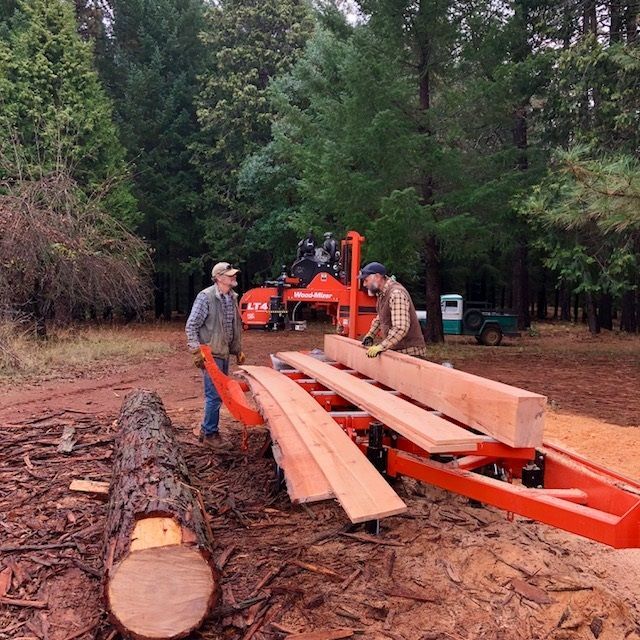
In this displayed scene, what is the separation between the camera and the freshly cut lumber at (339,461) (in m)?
2.85

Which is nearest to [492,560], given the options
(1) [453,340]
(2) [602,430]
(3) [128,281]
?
(2) [602,430]

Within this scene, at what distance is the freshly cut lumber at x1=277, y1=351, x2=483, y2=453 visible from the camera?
3141 millimetres

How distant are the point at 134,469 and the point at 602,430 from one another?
18.8 ft

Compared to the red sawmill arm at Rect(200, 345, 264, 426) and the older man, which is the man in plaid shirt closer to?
the red sawmill arm at Rect(200, 345, 264, 426)

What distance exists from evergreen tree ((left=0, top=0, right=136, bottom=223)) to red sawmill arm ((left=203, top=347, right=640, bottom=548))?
57.1 feet

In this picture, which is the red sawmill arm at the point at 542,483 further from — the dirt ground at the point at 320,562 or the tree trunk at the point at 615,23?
the tree trunk at the point at 615,23

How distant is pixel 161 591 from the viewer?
3031mm

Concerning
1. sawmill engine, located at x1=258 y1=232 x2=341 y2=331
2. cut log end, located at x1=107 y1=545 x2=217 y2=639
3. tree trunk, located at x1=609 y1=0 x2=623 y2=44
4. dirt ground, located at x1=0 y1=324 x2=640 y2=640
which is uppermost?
tree trunk, located at x1=609 y1=0 x2=623 y2=44

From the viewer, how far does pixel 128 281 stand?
15.0 meters

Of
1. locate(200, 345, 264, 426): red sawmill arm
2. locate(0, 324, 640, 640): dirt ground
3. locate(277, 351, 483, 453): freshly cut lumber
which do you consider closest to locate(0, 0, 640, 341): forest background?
locate(277, 351, 483, 453): freshly cut lumber

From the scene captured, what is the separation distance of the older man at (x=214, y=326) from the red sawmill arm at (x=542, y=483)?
2.38 meters

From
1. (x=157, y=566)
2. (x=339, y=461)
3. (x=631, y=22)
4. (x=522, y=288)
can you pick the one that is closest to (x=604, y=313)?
(x=522, y=288)

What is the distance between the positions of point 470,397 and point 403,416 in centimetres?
43

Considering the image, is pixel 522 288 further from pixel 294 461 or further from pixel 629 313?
pixel 294 461
